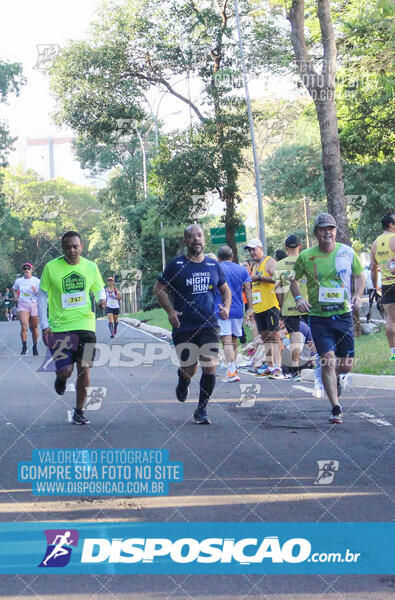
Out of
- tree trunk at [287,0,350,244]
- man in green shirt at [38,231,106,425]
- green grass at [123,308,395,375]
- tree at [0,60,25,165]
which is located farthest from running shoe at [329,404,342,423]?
tree at [0,60,25,165]

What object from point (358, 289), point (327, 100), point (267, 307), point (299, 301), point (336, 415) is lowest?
point (336, 415)

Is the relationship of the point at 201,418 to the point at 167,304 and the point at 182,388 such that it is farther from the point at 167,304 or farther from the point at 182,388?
the point at 167,304

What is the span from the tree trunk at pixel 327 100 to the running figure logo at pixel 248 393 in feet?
22.4

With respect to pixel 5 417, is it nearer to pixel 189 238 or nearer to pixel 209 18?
pixel 189 238

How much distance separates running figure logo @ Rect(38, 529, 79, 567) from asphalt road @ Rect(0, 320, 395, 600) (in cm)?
13

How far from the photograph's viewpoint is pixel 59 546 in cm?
467

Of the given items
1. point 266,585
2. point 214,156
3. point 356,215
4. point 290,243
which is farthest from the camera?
point 356,215

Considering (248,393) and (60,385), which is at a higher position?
(60,385)

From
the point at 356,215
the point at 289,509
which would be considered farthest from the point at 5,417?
the point at 356,215

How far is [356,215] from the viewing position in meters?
35.7

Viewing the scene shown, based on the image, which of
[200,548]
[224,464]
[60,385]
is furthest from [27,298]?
[200,548]

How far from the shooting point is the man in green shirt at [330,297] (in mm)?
8984

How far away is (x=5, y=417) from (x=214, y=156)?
20.9 meters

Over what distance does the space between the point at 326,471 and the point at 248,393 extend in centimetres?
502
